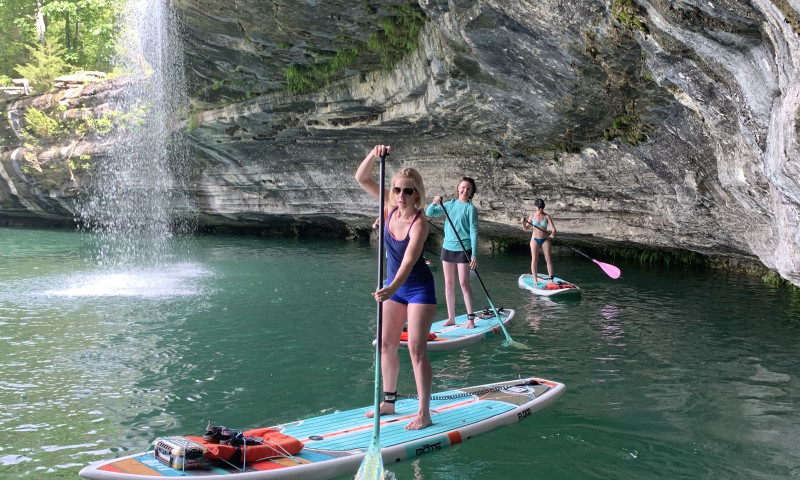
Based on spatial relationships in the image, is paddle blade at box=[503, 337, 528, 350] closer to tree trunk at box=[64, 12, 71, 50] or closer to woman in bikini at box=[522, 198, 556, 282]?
woman in bikini at box=[522, 198, 556, 282]

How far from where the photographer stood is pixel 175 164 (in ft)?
89.7

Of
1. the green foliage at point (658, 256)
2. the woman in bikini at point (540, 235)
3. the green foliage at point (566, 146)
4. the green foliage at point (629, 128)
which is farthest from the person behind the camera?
the green foliage at point (658, 256)

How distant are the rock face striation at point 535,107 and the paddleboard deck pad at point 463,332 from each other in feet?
13.0

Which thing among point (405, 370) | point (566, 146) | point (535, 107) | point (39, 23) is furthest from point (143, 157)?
point (405, 370)

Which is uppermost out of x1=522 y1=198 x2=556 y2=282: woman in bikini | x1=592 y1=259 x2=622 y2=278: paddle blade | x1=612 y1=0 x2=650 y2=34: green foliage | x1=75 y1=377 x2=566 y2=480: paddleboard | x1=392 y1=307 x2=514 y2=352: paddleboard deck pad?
x1=612 y1=0 x2=650 y2=34: green foliage

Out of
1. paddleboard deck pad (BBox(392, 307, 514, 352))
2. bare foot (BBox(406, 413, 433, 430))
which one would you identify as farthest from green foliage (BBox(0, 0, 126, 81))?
bare foot (BBox(406, 413, 433, 430))

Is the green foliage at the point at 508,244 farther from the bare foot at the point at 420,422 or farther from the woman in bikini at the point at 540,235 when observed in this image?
the bare foot at the point at 420,422

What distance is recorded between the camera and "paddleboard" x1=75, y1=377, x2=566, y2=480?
14.6 ft

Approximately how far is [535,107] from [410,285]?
26.9ft

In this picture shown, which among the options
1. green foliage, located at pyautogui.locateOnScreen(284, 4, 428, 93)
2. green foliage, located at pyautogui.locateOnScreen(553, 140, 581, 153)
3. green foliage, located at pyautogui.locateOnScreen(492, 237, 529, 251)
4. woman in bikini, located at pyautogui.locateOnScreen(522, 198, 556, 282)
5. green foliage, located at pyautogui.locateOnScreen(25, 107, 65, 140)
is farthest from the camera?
green foliage, located at pyautogui.locateOnScreen(25, 107, 65, 140)

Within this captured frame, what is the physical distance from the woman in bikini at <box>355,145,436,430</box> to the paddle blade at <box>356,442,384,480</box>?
796 millimetres

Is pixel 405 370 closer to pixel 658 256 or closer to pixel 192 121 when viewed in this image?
pixel 658 256

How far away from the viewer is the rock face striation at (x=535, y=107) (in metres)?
6.80

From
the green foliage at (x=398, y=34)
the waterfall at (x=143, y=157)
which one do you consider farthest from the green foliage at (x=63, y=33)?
the green foliage at (x=398, y=34)
